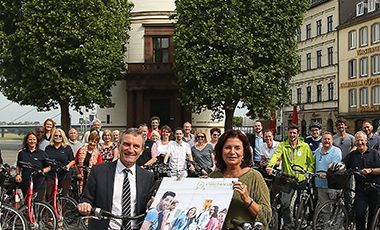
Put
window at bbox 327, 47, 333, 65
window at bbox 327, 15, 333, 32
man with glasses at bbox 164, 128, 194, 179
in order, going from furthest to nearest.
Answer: window at bbox 327, 15, 333, 32 < window at bbox 327, 47, 333, 65 < man with glasses at bbox 164, 128, 194, 179

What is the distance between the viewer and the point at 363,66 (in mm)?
60875

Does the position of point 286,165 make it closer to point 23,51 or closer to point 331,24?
point 23,51

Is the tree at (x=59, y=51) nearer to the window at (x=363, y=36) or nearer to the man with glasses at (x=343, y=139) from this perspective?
the man with glasses at (x=343, y=139)

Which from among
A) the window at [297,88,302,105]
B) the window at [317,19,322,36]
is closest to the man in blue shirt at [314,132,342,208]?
the window at [317,19,322,36]

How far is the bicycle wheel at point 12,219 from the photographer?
380 inches

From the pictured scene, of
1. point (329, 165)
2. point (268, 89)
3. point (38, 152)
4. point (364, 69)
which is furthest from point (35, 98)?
point (364, 69)

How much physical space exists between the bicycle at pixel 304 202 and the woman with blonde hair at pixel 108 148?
13.0ft

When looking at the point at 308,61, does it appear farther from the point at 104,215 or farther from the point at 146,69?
the point at 104,215

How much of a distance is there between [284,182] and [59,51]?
82.3 feet

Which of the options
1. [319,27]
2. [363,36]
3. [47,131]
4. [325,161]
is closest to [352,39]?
[363,36]

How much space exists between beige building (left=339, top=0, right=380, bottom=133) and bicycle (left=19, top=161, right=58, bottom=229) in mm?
50519

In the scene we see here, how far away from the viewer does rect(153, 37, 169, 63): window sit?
42281 mm

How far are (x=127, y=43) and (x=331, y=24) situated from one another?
107 ft

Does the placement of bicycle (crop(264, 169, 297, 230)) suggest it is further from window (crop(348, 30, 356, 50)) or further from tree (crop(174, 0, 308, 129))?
window (crop(348, 30, 356, 50))
